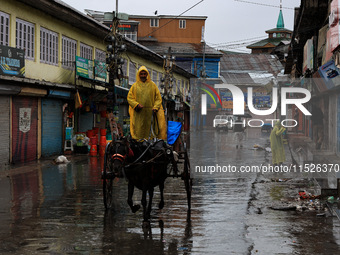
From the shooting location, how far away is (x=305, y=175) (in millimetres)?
15688

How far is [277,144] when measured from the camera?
676 inches

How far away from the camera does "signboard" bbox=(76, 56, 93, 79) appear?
2483cm

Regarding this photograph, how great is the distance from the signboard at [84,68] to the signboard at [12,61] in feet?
18.1

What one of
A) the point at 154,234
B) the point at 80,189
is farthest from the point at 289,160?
the point at 154,234

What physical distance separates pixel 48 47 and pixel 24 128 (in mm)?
4421

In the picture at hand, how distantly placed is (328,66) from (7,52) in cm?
1075

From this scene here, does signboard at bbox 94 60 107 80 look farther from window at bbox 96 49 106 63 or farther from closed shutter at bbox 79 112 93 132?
closed shutter at bbox 79 112 93 132

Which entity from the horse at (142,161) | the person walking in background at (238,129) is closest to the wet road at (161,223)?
the horse at (142,161)

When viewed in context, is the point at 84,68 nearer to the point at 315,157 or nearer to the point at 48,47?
the point at 48,47

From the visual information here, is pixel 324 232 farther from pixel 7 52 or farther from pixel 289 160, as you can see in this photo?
pixel 7 52

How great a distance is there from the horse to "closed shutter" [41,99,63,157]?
1432cm

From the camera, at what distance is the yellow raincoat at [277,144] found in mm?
16513

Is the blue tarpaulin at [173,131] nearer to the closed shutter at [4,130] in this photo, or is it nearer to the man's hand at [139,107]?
the man's hand at [139,107]

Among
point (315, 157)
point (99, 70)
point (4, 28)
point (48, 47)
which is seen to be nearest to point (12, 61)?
point (4, 28)
